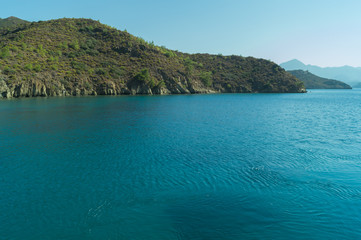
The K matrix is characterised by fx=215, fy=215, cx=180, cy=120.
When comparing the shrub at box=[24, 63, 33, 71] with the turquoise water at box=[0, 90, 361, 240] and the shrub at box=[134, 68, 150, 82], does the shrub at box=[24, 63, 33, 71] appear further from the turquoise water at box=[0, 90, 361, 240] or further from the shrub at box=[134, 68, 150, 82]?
the turquoise water at box=[0, 90, 361, 240]

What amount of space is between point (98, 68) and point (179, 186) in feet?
344

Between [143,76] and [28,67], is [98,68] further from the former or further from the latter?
[28,67]

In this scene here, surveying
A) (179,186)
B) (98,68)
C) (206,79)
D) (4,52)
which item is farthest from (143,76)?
(179,186)

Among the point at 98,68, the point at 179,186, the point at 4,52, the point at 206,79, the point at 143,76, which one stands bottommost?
the point at 179,186

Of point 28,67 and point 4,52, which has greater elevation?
point 4,52

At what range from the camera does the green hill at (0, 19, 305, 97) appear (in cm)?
8612

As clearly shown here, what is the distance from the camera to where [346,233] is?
10.0m

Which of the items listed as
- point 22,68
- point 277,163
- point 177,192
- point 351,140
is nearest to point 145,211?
point 177,192

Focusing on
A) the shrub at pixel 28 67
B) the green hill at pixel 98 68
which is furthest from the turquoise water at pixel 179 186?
the shrub at pixel 28 67

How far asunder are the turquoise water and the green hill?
7284 cm

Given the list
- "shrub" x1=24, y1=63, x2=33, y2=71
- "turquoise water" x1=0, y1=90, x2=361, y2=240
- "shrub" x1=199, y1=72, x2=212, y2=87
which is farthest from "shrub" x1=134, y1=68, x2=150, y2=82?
"turquoise water" x1=0, y1=90, x2=361, y2=240

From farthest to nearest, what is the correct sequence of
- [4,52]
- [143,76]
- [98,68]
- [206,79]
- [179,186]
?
1. [206,79]
2. [143,76]
3. [98,68]
4. [4,52]
5. [179,186]

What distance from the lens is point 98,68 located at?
106 m

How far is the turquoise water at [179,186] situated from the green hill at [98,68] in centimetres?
7284
